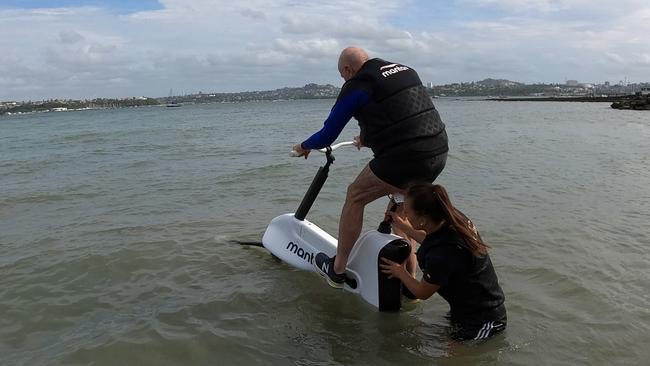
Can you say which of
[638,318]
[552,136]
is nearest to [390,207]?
[638,318]

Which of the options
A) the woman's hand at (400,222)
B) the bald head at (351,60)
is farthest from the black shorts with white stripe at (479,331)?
the bald head at (351,60)

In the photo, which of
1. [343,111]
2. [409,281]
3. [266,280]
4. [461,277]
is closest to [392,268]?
[409,281]

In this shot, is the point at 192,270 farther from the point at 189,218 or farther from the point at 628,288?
the point at 628,288

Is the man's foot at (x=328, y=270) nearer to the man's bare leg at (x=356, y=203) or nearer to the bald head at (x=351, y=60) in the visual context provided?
the man's bare leg at (x=356, y=203)

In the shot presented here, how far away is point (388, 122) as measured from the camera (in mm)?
3891

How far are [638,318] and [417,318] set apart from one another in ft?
5.33

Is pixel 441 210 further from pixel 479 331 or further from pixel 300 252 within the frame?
pixel 300 252

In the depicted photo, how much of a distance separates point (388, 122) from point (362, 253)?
119cm

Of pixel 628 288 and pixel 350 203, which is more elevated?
pixel 350 203

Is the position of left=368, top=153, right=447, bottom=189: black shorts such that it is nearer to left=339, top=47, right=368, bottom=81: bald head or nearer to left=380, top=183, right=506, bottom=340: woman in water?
left=380, top=183, right=506, bottom=340: woman in water

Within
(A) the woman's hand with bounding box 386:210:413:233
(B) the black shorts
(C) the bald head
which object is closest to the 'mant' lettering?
(A) the woman's hand with bounding box 386:210:413:233

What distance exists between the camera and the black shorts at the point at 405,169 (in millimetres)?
3936

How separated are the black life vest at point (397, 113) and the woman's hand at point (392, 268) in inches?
34.4

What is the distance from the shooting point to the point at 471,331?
371 centimetres
